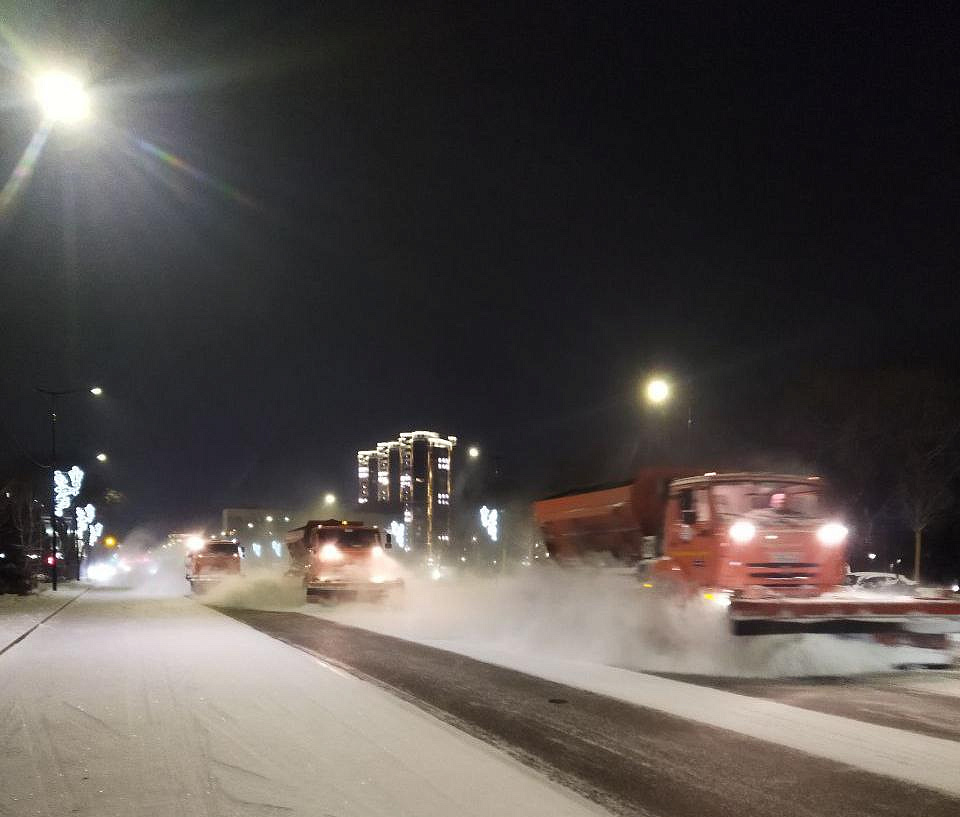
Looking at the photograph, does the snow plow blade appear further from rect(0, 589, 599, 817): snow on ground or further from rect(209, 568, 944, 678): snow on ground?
rect(0, 589, 599, 817): snow on ground

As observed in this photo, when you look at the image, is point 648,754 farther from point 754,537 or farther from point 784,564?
point 784,564

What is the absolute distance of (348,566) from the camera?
30.6 metres

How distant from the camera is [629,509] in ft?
63.2

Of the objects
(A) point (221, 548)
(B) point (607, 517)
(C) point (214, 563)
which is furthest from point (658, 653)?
(A) point (221, 548)

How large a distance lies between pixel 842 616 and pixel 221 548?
117ft

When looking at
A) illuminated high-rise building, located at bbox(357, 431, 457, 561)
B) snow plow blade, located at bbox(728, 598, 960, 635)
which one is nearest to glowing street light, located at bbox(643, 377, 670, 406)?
snow plow blade, located at bbox(728, 598, 960, 635)

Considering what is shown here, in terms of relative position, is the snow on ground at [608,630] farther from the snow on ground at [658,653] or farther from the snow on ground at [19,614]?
the snow on ground at [19,614]

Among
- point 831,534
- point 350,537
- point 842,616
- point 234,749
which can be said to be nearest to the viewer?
point 234,749

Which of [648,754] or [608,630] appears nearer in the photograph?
[648,754]

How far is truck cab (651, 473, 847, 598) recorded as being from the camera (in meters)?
15.7

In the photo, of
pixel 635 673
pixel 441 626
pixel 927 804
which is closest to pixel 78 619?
pixel 441 626

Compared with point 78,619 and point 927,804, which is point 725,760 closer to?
point 927,804

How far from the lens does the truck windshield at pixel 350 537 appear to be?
3077cm

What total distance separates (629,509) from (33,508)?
60364 millimetres
